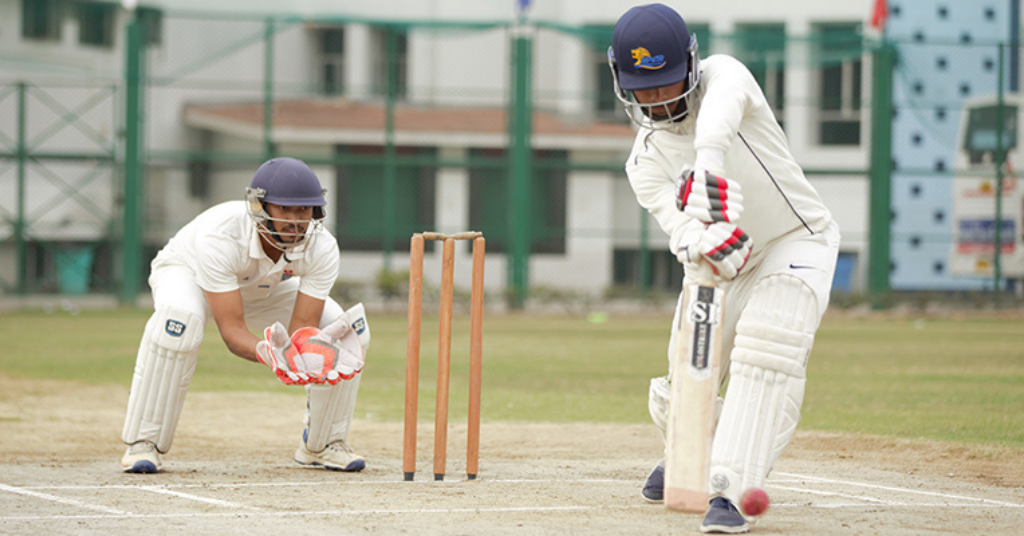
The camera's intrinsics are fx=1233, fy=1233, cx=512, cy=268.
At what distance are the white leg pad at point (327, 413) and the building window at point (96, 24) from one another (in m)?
18.7

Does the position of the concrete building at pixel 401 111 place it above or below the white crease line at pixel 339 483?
above

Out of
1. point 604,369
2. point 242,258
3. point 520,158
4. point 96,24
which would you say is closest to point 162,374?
point 242,258

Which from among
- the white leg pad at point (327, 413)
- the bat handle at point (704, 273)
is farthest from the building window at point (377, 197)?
the bat handle at point (704, 273)

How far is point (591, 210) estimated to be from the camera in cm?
2308

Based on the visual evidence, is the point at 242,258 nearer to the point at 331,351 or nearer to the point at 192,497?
the point at 331,351

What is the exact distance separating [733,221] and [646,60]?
643 millimetres

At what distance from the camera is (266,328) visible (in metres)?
5.64

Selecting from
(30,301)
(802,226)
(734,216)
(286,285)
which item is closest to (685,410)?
(734,216)

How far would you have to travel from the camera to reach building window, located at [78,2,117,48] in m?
22.7

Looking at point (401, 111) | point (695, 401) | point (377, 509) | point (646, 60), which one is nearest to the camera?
point (695, 401)

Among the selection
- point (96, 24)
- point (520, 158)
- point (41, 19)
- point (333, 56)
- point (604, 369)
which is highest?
point (96, 24)

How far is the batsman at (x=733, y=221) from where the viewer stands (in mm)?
4062

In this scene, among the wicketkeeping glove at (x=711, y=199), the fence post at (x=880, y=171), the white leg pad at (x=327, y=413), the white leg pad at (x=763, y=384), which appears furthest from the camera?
the fence post at (x=880, y=171)

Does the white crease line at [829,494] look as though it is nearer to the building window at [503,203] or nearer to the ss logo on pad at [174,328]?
the ss logo on pad at [174,328]
